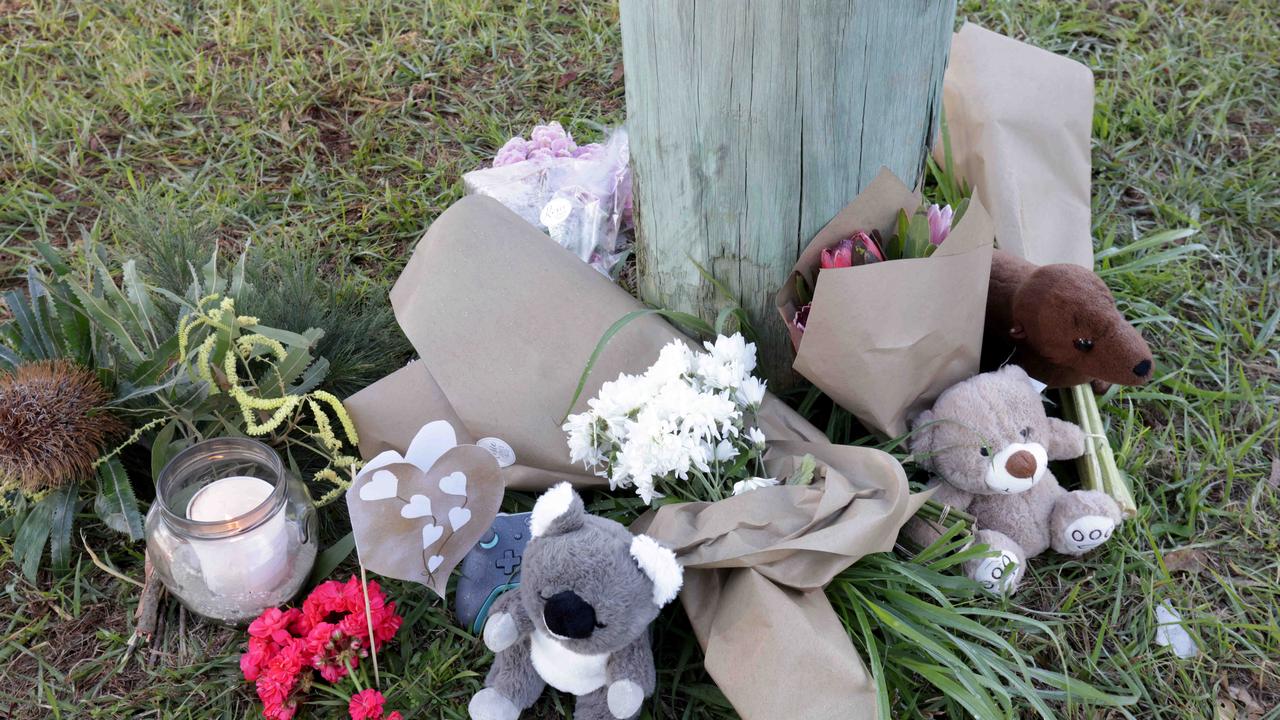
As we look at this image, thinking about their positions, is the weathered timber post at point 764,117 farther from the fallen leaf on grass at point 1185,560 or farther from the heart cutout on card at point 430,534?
the fallen leaf on grass at point 1185,560

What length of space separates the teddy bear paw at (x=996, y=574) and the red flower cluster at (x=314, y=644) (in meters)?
1.08

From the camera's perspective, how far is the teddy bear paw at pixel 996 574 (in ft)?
5.98

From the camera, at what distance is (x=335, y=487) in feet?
6.72

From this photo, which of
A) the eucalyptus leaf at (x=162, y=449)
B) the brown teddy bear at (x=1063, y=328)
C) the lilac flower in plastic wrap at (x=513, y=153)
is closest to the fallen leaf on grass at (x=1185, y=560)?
the brown teddy bear at (x=1063, y=328)

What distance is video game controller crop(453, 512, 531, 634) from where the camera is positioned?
1828 mm

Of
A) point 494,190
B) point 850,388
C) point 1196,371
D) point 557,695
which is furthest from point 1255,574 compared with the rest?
point 494,190

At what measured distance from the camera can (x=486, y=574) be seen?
6.04 ft

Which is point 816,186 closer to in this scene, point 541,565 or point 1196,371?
point 541,565

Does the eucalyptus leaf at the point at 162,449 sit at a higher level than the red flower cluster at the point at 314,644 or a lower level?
higher

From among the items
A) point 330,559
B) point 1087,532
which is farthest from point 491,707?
point 1087,532

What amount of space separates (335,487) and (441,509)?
1.48 feet

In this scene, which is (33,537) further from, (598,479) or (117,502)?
(598,479)

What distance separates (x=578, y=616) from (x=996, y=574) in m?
0.83

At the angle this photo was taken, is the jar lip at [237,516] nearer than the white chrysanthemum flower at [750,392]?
Yes
